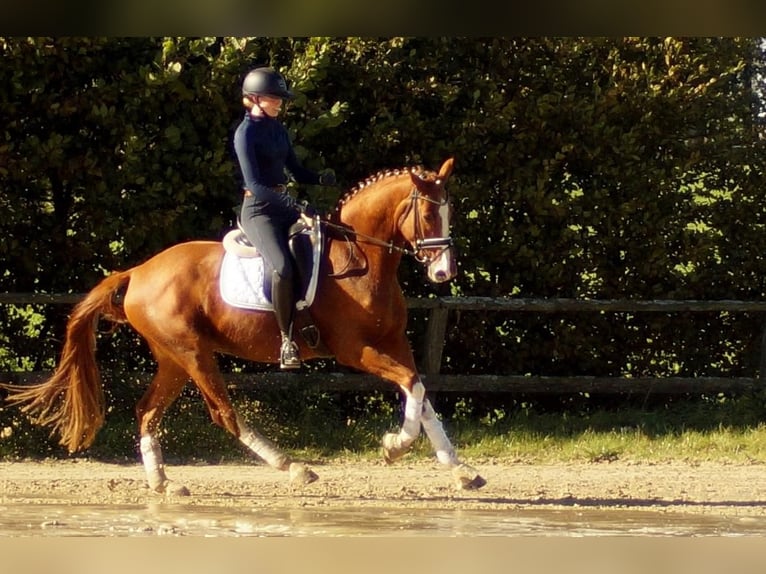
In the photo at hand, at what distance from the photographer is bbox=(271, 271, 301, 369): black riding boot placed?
7469mm

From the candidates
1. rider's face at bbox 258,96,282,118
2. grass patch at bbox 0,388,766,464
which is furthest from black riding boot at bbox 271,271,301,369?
grass patch at bbox 0,388,766,464

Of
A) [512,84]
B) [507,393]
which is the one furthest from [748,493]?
[512,84]

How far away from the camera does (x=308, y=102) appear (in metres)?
9.95

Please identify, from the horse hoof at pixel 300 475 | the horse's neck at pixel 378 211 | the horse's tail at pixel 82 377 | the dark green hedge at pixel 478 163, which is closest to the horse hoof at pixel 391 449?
the horse hoof at pixel 300 475

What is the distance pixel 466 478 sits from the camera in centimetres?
754

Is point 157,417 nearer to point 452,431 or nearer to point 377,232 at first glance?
point 377,232

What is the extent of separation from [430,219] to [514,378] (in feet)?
11.2

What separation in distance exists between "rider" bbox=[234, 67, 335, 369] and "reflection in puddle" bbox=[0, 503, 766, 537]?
4.10 ft

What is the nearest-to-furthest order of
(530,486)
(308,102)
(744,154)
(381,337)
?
(381,337) → (530,486) → (308,102) → (744,154)

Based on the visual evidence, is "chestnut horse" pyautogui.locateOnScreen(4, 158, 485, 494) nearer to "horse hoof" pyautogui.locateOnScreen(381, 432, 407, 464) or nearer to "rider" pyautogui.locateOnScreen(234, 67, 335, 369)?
"horse hoof" pyautogui.locateOnScreen(381, 432, 407, 464)

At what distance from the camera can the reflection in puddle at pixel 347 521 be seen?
243 inches

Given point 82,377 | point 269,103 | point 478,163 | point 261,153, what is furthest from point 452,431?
point 269,103
